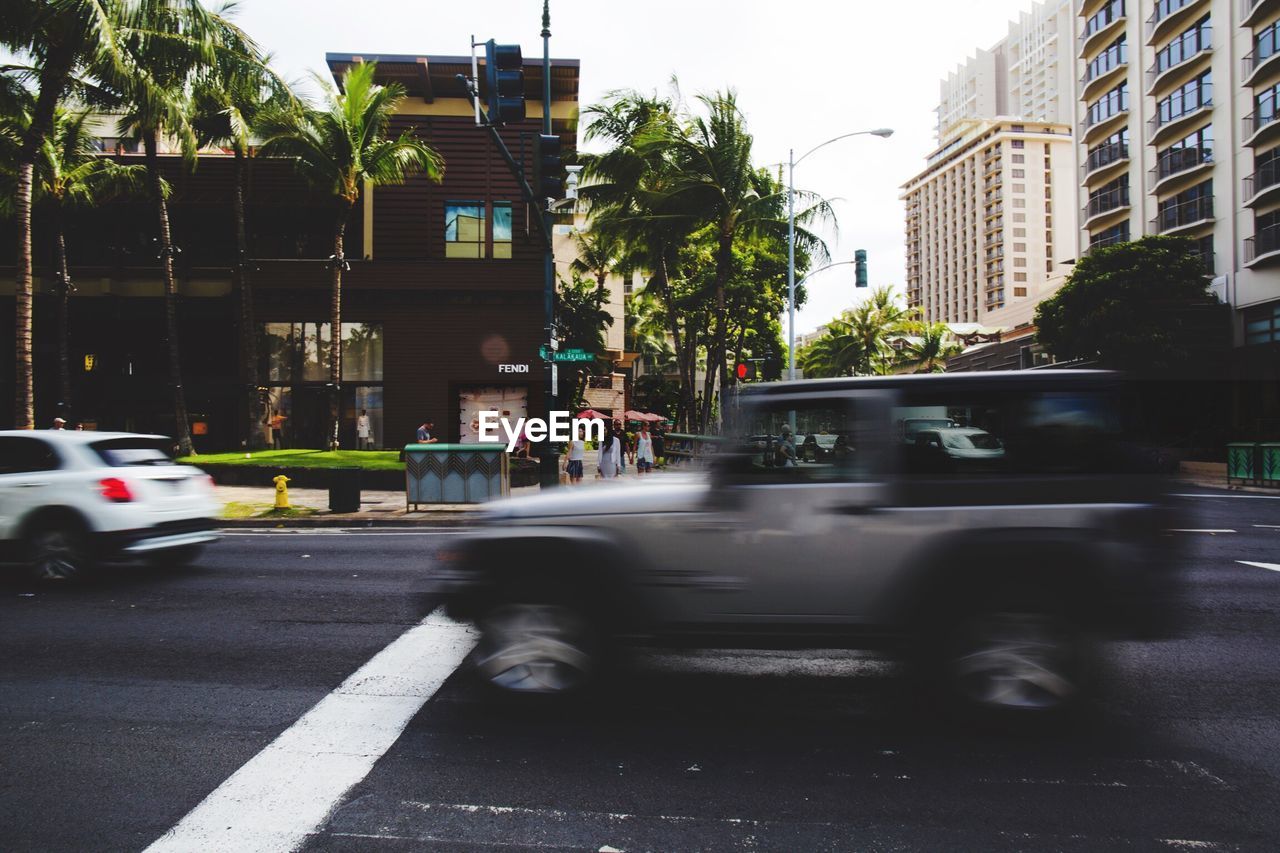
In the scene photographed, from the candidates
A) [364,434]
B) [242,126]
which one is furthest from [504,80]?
[364,434]

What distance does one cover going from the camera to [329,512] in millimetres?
15586

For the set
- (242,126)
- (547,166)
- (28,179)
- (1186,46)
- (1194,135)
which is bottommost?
(547,166)

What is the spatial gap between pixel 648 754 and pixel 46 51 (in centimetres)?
2000

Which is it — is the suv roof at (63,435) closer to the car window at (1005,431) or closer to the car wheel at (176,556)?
the car wheel at (176,556)

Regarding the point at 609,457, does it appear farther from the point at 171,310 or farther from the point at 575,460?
the point at 171,310

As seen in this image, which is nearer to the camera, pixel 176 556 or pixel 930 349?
pixel 176 556

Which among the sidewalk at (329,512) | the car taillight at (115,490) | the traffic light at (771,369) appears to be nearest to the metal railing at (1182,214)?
the traffic light at (771,369)

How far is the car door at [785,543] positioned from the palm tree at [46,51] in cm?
1713

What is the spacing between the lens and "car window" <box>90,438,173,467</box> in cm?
844

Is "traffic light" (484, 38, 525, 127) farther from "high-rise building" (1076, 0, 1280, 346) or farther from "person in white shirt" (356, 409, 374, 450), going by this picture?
"high-rise building" (1076, 0, 1280, 346)

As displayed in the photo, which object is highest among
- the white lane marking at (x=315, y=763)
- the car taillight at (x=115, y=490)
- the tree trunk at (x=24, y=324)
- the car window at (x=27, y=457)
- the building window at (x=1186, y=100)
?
the building window at (x=1186, y=100)

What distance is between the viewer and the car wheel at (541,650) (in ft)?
15.4

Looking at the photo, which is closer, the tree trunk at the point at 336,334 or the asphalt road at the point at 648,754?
the asphalt road at the point at 648,754

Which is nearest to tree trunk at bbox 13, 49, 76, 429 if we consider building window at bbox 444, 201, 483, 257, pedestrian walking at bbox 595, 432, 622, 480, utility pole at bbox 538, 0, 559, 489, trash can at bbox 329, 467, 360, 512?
trash can at bbox 329, 467, 360, 512
